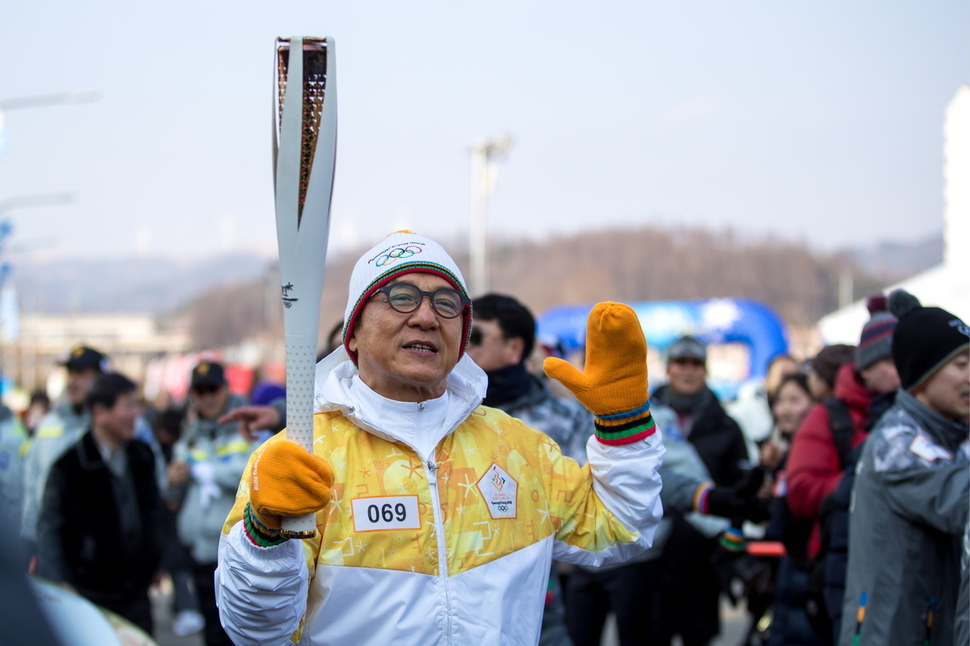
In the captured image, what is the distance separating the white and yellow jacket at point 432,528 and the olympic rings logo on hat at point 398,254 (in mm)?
288

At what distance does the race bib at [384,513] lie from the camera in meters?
2.16

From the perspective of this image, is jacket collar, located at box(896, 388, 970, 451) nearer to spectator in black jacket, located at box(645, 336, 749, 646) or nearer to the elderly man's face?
the elderly man's face

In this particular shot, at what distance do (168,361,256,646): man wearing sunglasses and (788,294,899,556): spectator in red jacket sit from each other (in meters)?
2.75

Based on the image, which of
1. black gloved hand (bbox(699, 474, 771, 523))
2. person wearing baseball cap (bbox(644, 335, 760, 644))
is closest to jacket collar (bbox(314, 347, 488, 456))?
black gloved hand (bbox(699, 474, 771, 523))

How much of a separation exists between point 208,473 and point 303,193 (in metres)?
4.26

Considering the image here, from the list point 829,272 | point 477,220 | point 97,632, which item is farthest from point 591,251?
point 97,632

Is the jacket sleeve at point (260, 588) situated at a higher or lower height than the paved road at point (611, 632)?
higher

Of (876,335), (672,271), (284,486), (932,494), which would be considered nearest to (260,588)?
(284,486)

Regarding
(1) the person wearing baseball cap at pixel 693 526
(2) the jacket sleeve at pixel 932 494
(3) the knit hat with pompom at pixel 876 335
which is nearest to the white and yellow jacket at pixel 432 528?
(2) the jacket sleeve at pixel 932 494

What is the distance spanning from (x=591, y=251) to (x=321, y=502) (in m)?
70.9

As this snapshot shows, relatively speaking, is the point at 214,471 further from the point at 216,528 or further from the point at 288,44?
the point at 288,44

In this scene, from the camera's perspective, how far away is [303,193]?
198 cm

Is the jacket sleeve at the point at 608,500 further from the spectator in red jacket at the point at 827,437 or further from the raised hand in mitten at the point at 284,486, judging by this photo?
the spectator in red jacket at the point at 827,437

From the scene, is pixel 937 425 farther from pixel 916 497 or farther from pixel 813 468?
pixel 813 468
